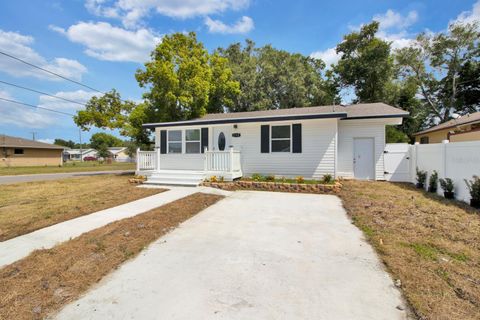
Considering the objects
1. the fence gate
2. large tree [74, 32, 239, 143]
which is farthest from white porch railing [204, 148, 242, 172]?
the fence gate

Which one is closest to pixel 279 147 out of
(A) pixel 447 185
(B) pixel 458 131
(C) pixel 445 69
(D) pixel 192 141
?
(D) pixel 192 141

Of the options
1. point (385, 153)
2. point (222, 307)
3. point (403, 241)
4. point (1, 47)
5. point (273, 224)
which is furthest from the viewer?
point (1, 47)

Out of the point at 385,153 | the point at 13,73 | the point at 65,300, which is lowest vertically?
the point at 65,300

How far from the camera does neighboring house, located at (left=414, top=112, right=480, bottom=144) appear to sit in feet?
35.9

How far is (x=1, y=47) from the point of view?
44.7 feet

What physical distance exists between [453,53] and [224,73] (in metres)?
22.0

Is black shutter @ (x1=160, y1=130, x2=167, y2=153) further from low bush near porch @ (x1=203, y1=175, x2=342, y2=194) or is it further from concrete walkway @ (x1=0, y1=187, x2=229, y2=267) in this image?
concrete walkway @ (x1=0, y1=187, x2=229, y2=267)

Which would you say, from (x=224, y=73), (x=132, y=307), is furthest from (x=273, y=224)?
(x=224, y=73)

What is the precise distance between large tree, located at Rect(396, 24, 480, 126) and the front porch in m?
22.8

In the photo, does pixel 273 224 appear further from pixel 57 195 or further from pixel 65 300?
pixel 57 195

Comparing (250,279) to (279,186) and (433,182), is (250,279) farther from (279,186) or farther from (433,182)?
(433,182)

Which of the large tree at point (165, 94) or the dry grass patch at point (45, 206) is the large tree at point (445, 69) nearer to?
the large tree at point (165, 94)

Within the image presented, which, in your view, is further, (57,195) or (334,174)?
(334,174)

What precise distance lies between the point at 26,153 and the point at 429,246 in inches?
1637
